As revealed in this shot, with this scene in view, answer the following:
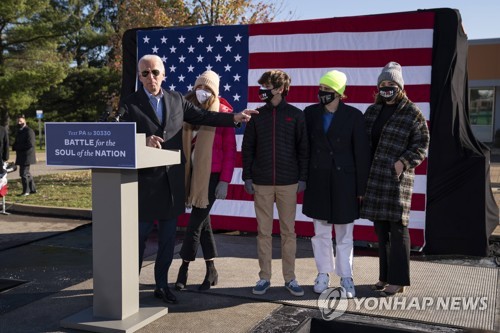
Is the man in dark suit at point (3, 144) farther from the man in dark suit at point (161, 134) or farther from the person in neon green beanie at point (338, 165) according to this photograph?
the person in neon green beanie at point (338, 165)

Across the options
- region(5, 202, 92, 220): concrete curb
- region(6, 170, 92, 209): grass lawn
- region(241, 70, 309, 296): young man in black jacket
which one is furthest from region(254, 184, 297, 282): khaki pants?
region(6, 170, 92, 209): grass lawn

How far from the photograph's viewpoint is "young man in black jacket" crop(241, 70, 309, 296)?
4.12 meters

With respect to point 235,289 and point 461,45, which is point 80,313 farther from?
point 461,45

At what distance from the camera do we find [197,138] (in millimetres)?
4273

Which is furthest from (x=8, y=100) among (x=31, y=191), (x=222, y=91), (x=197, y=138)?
(x=197, y=138)

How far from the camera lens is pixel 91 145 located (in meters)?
3.34

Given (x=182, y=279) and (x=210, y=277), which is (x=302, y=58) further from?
(x=182, y=279)

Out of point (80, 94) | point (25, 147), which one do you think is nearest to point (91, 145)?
point (25, 147)

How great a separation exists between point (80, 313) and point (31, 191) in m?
7.47

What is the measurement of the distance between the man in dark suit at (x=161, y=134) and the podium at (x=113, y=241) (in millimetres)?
215

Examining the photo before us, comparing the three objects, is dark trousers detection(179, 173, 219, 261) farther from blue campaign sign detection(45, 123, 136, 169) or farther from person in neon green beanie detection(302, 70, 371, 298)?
blue campaign sign detection(45, 123, 136, 169)

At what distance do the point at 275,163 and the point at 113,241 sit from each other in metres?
1.37

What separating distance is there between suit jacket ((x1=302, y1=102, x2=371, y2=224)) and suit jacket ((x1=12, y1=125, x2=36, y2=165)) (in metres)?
7.86

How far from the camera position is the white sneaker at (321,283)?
14.0 ft
